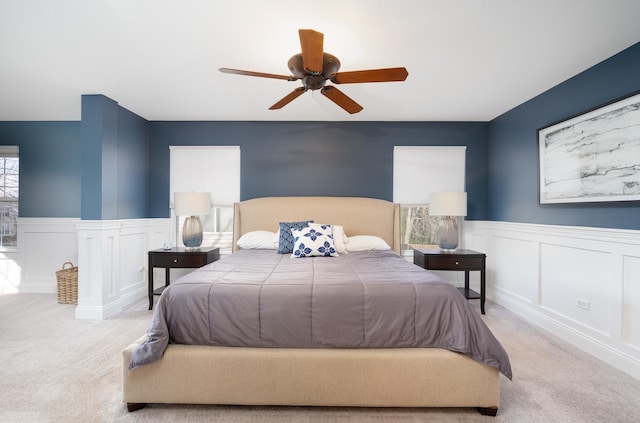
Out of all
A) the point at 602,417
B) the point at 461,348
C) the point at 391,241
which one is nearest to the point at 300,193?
the point at 391,241

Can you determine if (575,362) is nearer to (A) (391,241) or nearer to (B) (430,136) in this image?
(A) (391,241)

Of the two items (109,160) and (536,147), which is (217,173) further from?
(536,147)

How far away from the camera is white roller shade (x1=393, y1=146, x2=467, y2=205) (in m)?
4.36

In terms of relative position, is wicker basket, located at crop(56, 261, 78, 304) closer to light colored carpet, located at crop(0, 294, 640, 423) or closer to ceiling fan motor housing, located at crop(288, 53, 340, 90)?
light colored carpet, located at crop(0, 294, 640, 423)

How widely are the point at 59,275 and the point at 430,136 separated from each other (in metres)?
5.21

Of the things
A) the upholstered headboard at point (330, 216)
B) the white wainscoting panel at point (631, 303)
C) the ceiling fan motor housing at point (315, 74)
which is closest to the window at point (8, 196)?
the upholstered headboard at point (330, 216)

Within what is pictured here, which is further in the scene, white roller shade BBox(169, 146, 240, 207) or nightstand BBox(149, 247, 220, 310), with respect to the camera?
white roller shade BBox(169, 146, 240, 207)

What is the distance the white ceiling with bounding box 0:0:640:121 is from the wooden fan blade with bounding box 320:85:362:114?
0.36 meters

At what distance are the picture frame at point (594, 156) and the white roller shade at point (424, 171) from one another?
115 cm

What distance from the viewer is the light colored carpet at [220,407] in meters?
1.82

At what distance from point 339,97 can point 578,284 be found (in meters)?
2.74

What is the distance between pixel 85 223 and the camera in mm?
3408

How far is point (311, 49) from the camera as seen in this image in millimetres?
1827

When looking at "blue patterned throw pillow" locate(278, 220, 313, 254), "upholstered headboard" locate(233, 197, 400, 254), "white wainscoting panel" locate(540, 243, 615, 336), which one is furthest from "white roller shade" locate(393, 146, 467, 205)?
"blue patterned throw pillow" locate(278, 220, 313, 254)
